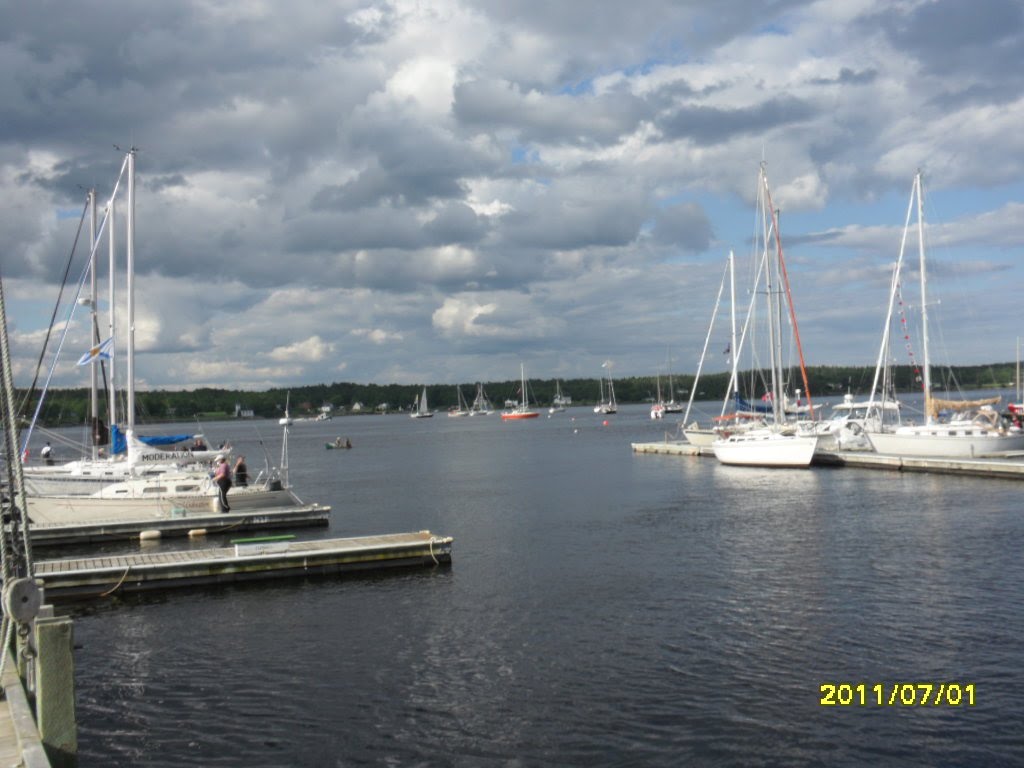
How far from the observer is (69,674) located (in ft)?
37.3

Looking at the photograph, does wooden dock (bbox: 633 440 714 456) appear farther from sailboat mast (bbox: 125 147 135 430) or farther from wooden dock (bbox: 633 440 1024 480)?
sailboat mast (bbox: 125 147 135 430)

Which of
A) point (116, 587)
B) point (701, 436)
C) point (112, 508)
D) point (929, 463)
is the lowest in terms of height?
point (929, 463)

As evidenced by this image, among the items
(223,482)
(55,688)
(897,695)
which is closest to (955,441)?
(223,482)

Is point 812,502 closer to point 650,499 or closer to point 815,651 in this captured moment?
point 650,499

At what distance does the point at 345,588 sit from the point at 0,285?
56.5 feet

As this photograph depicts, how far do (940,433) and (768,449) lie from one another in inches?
396

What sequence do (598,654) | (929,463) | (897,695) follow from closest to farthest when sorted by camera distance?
(897,695) → (598,654) → (929,463)

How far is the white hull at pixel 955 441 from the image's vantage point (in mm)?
53750

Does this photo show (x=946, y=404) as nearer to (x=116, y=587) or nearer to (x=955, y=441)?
(x=955, y=441)

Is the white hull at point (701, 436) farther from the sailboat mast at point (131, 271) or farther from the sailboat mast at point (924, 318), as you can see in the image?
the sailboat mast at point (131, 271)

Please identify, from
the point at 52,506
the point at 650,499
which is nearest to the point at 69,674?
the point at 52,506

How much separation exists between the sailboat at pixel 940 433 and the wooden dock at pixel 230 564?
3796 cm

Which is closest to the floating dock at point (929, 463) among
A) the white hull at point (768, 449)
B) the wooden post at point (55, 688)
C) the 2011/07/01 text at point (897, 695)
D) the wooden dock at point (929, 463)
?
the wooden dock at point (929, 463)

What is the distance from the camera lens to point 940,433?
181 ft
